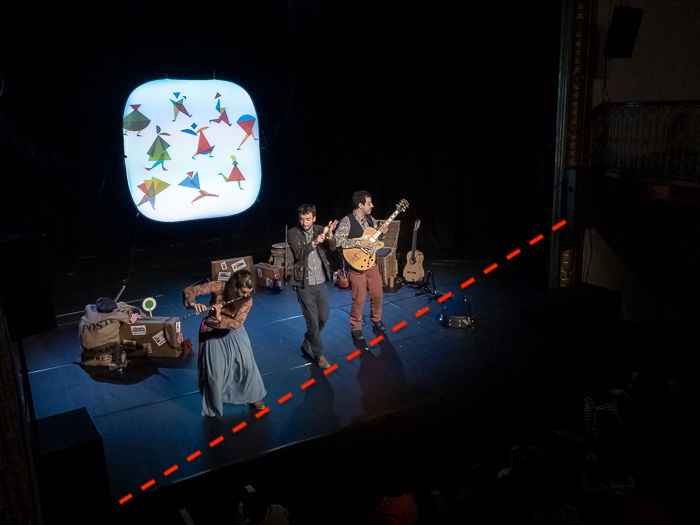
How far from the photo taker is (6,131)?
6750 millimetres

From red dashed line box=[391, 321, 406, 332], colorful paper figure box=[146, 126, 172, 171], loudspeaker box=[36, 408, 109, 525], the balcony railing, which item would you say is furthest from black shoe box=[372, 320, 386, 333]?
loudspeaker box=[36, 408, 109, 525]

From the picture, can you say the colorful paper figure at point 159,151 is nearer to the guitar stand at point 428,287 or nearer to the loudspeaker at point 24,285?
the guitar stand at point 428,287

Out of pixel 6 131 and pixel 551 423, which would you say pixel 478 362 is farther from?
pixel 6 131

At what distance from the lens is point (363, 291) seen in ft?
20.0

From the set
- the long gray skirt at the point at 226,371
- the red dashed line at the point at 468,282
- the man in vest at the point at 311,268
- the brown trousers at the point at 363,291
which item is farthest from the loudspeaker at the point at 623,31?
the long gray skirt at the point at 226,371

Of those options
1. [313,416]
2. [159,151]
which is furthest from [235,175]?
[313,416]

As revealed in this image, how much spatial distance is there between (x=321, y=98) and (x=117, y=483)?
6.29 meters

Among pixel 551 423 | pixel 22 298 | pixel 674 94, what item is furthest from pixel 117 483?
pixel 674 94

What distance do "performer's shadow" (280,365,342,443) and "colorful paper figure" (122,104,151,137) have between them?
4.01 m

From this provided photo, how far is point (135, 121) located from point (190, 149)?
0.74m

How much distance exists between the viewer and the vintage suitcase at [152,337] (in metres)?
5.91

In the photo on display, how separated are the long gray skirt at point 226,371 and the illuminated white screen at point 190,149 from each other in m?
3.45

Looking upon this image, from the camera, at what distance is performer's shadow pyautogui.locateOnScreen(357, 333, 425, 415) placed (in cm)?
496

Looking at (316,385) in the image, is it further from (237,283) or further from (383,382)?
(237,283)
